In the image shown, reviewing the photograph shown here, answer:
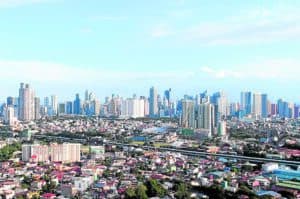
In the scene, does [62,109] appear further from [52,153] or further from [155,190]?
[155,190]

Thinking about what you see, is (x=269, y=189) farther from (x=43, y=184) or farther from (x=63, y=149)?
(x=63, y=149)

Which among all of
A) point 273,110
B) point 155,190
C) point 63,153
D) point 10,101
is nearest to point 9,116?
point 10,101

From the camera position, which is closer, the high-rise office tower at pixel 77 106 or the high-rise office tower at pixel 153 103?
the high-rise office tower at pixel 153 103

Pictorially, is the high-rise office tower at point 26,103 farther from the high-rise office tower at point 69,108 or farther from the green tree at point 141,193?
the green tree at point 141,193

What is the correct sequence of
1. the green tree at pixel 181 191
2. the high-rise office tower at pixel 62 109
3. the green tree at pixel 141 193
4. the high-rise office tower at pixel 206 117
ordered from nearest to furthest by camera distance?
the green tree at pixel 141 193 → the green tree at pixel 181 191 → the high-rise office tower at pixel 206 117 → the high-rise office tower at pixel 62 109

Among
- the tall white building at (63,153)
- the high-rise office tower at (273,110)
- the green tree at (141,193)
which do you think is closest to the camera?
the green tree at (141,193)

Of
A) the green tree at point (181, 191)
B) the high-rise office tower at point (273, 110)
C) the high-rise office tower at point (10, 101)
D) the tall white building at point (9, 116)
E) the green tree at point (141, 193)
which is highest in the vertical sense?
the high-rise office tower at point (10, 101)

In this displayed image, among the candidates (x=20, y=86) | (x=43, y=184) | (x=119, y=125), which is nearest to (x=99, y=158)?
(x=43, y=184)

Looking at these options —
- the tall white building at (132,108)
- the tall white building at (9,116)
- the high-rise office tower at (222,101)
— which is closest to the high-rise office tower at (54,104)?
the tall white building at (132,108)
